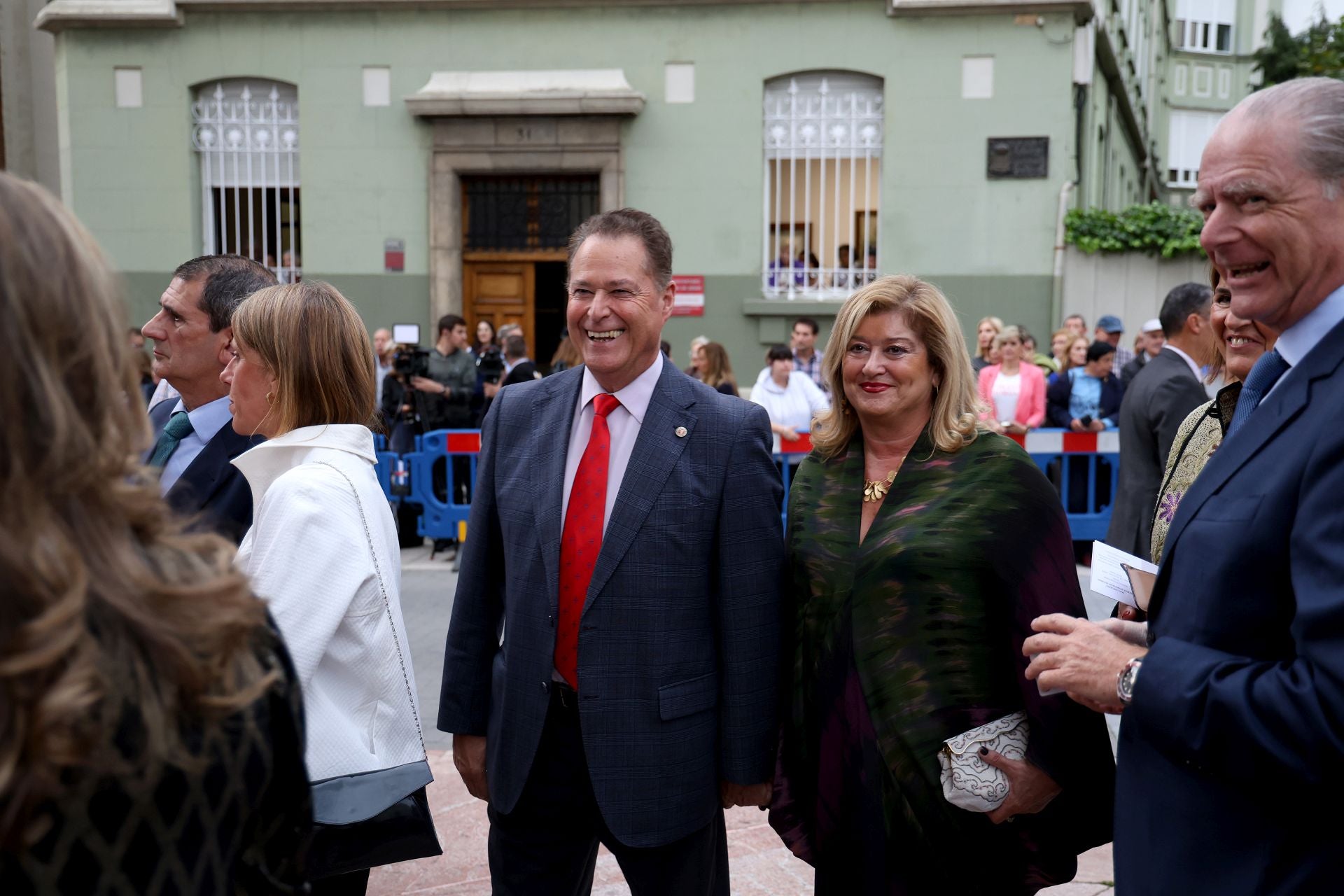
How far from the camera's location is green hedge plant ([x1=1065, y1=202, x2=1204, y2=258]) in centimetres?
1255

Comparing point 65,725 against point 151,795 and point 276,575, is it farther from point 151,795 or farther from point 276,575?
point 276,575

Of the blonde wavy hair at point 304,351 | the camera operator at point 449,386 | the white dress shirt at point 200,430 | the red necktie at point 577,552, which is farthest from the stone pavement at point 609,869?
the camera operator at point 449,386

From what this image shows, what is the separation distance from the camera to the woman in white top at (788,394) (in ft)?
31.0

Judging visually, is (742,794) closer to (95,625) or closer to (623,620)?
(623,620)

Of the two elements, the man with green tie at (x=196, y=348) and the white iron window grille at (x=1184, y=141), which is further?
the white iron window grille at (x=1184, y=141)

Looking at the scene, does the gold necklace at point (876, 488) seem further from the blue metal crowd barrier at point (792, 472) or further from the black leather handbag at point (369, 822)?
the blue metal crowd barrier at point (792, 472)

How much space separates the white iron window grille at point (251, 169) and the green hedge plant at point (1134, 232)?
903 cm

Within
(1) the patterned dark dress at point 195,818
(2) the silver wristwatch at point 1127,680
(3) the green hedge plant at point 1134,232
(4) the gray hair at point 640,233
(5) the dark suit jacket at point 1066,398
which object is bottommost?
(5) the dark suit jacket at point 1066,398

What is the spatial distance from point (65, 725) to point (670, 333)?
489 inches

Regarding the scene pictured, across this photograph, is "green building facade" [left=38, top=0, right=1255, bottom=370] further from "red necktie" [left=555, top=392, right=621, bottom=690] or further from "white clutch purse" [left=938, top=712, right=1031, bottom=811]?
"white clutch purse" [left=938, top=712, right=1031, bottom=811]

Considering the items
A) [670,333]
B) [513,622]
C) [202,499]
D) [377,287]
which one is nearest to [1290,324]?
[513,622]

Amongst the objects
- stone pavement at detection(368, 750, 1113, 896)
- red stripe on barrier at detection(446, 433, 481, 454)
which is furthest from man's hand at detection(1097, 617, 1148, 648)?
red stripe on barrier at detection(446, 433, 481, 454)

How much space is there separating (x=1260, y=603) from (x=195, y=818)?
1.47 meters

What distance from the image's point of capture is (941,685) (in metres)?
2.61
